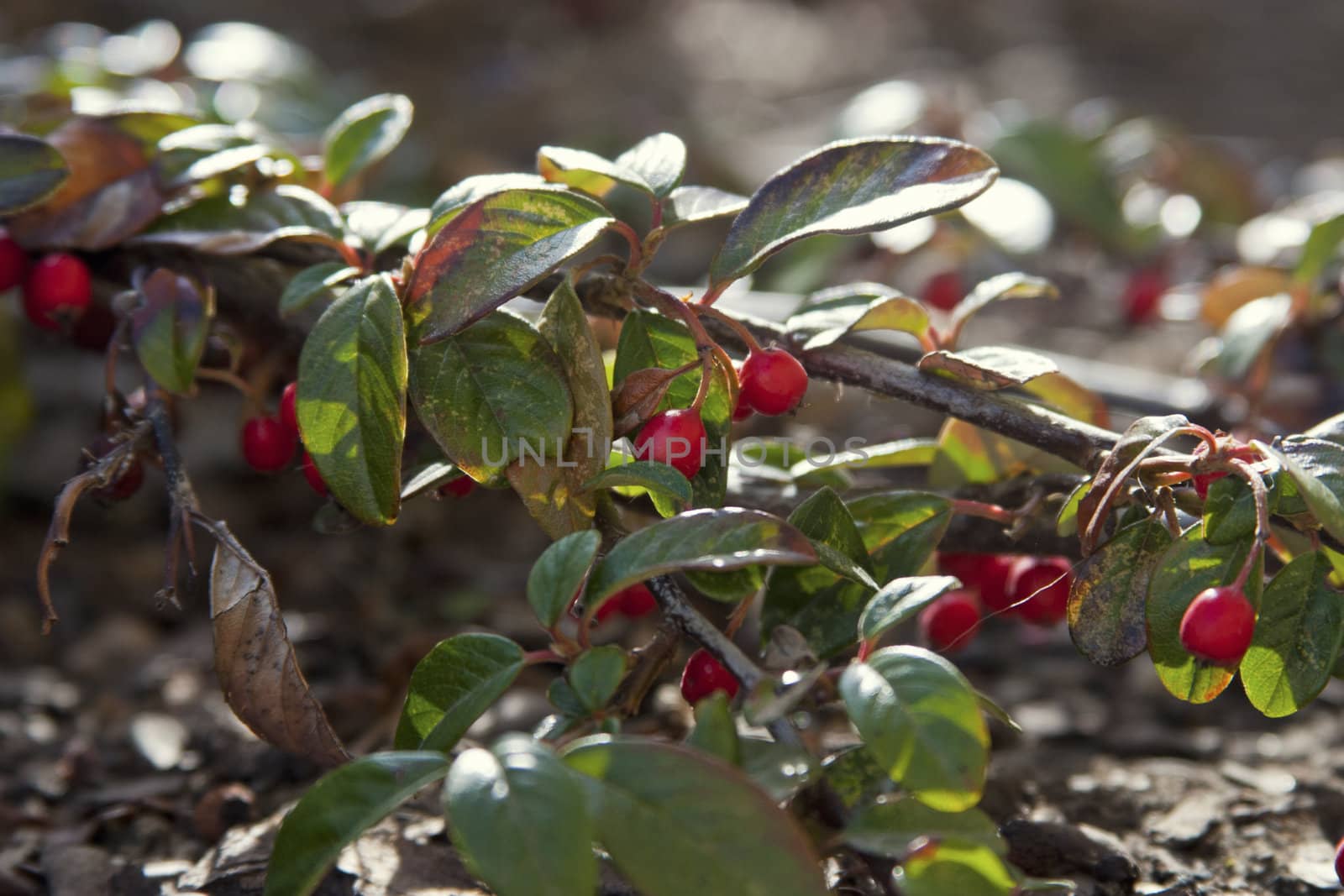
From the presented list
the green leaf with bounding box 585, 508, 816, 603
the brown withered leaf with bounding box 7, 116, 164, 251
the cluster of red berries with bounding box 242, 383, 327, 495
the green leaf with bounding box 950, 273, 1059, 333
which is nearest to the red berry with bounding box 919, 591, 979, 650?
the green leaf with bounding box 950, 273, 1059, 333

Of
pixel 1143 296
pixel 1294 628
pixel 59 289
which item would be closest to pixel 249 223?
pixel 59 289

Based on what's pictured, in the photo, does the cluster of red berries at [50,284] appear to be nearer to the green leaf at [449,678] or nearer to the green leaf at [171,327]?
the green leaf at [171,327]

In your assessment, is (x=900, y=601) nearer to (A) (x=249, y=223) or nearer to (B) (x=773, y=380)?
(B) (x=773, y=380)

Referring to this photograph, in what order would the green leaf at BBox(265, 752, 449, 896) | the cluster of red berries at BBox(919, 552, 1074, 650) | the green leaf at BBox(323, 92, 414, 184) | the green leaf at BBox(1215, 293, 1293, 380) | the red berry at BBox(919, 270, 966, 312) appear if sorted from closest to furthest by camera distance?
the green leaf at BBox(265, 752, 449, 896)
the cluster of red berries at BBox(919, 552, 1074, 650)
the green leaf at BBox(323, 92, 414, 184)
the green leaf at BBox(1215, 293, 1293, 380)
the red berry at BBox(919, 270, 966, 312)

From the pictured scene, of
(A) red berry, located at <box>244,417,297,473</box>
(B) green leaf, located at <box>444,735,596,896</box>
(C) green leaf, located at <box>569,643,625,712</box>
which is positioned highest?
(B) green leaf, located at <box>444,735,596,896</box>

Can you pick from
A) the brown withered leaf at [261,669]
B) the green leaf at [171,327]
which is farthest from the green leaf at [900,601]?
the green leaf at [171,327]

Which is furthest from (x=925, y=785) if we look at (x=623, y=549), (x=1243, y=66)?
(x=1243, y=66)

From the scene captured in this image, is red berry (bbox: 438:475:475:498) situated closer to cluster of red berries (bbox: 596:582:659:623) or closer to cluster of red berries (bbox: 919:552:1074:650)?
cluster of red berries (bbox: 596:582:659:623)
